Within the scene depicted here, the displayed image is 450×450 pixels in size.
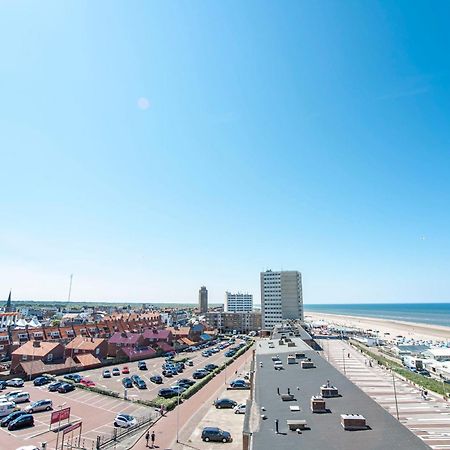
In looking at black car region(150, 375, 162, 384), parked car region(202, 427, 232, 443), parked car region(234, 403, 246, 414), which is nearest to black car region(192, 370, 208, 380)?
black car region(150, 375, 162, 384)

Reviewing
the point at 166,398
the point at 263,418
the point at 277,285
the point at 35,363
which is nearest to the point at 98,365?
the point at 35,363

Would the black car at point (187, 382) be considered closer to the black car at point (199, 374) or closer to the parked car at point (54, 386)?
the black car at point (199, 374)

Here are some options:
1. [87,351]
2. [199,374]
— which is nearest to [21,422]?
[199,374]

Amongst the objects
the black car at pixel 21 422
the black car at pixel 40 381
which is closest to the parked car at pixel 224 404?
the black car at pixel 21 422

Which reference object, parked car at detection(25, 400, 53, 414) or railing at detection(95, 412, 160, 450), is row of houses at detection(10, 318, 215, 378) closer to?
parked car at detection(25, 400, 53, 414)

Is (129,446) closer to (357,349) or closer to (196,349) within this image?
(196,349)
